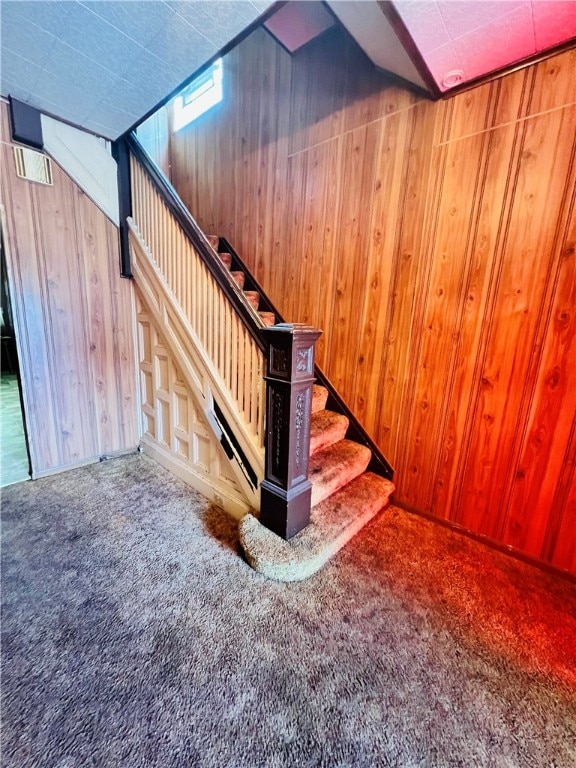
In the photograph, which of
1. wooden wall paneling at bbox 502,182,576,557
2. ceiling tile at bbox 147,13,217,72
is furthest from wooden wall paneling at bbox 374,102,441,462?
ceiling tile at bbox 147,13,217,72

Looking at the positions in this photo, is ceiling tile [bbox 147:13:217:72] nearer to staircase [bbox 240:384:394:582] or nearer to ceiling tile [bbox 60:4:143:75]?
ceiling tile [bbox 60:4:143:75]

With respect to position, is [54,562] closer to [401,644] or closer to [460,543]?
[401,644]

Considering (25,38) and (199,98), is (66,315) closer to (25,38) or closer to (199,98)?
(25,38)

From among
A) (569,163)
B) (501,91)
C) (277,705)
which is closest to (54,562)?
(277,705)

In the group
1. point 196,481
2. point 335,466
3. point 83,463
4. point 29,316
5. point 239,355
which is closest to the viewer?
point 239,355

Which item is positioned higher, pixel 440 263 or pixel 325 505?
pixel 440 263

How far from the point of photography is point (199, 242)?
1.97 meters

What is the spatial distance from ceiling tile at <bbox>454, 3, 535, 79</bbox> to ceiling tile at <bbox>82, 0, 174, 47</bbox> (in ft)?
4.28

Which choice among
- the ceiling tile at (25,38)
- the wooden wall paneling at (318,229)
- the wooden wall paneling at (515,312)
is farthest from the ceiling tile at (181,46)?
the wooden wall paneling at (515,312)

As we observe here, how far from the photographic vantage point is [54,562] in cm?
165

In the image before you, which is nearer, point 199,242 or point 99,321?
point 199,242

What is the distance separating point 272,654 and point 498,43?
2.79 m

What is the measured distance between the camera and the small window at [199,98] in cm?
312

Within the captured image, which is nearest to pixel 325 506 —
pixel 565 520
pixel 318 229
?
pixel 565 520
